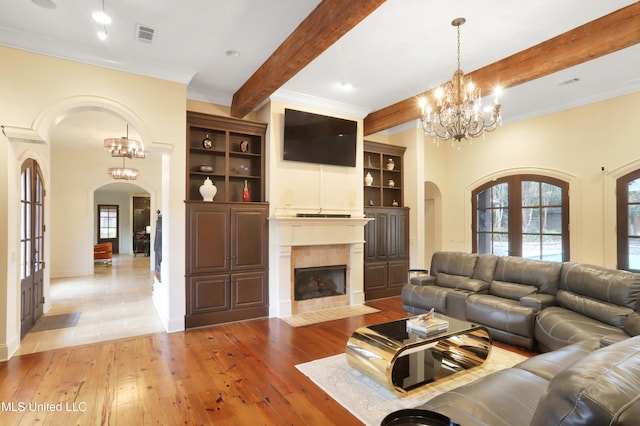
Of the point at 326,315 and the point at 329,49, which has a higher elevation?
the point at 329,49

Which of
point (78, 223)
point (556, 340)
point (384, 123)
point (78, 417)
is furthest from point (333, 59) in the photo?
point (78, 223)

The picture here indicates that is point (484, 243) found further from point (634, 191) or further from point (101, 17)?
point (101, 17)

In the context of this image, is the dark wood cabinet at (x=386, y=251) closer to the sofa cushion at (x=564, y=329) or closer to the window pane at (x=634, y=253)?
the sofa cushion at (x=564, y=329)

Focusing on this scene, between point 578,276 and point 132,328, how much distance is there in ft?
18.4

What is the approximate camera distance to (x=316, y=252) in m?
5.64

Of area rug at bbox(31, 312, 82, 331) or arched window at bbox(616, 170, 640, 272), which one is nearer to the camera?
area rug at bbox(31, 312, 82, 331)

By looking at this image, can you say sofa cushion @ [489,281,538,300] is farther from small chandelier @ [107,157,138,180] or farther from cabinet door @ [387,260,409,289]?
small chandelier @ [107,157,138,180]

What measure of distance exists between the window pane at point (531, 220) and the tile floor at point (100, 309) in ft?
21.0

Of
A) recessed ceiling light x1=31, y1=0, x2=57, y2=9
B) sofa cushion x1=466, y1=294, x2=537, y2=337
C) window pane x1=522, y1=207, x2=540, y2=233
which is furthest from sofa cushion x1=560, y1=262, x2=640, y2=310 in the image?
recessed ceiling light x1=31, y1=0, x2=57, y2=9

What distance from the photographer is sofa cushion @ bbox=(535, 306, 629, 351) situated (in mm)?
3123

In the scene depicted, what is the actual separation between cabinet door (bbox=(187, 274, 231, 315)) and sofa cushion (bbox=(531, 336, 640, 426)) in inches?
171

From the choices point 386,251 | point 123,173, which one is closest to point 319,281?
point 386,251

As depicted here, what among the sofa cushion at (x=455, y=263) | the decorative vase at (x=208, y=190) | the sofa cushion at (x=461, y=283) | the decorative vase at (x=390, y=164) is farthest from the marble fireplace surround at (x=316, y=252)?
the decorative vase at (x=390, y=164)

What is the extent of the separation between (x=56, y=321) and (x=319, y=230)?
404 centimetres
